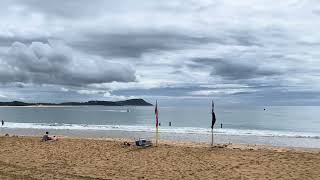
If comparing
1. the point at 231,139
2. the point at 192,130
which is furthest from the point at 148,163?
the point at 192,130

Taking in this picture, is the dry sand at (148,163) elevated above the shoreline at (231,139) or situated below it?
below

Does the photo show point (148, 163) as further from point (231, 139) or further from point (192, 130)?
point (192, 130)

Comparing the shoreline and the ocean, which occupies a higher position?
the ocean

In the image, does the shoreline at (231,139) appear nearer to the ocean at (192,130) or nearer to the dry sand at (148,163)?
the ocean at (192,130)

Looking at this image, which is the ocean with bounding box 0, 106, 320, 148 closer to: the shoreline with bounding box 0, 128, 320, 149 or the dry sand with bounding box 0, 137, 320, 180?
the shoreline with bounding box 0, 128, 320, 149

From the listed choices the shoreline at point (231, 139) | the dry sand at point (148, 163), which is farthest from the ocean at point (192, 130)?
the dry sand at point (148, 163)

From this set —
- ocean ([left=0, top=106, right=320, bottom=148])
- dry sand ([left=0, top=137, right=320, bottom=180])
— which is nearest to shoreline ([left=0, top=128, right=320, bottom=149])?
ocean ([left=0, top=106, right=320, bottom=148])

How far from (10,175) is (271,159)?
14702 millimetres

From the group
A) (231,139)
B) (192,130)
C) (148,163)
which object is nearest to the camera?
(148,163)

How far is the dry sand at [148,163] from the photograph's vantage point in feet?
64.0

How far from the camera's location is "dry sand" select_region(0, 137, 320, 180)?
768 inches

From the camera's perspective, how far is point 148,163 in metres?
23.1

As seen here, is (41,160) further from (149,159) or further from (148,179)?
(148,179)

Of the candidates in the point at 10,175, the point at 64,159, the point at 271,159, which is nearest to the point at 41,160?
the point at 64,159
